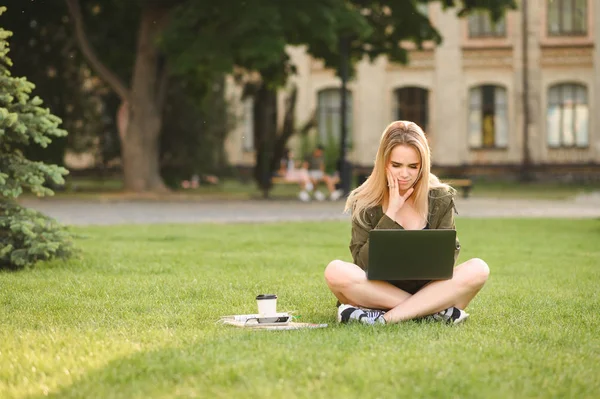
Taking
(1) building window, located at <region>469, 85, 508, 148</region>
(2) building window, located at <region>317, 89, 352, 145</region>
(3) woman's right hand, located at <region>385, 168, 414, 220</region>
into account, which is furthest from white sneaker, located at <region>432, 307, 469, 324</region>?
(2) building window, located at <region>317, 89, 352, 145</region>

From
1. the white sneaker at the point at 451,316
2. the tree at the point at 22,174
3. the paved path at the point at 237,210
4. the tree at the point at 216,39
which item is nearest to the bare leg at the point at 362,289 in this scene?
the white sneaker at the point at 451,316

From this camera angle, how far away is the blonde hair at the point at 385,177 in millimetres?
7121

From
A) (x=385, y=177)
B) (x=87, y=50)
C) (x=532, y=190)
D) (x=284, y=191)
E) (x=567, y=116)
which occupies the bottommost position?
(x=532, y=190)

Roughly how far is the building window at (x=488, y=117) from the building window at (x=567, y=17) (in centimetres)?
320

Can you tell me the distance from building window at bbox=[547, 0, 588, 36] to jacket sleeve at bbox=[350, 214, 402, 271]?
1530 inches

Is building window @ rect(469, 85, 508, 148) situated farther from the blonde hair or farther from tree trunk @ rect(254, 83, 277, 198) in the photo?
the blonde hair

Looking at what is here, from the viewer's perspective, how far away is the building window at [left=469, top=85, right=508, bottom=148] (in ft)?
148

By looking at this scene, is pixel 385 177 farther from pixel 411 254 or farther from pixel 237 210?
pixel 237 210

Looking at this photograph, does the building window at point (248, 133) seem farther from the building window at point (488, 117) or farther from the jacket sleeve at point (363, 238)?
the jacket sleeve at point (363, 238)

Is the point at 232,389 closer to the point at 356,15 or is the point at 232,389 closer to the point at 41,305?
the point at 41,305

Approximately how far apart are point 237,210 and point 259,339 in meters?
17.1

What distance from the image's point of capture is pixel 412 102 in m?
45.6

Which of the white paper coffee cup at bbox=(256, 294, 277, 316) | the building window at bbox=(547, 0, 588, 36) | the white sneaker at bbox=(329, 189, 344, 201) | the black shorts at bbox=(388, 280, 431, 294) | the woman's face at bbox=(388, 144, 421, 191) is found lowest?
the white sneaker at bbox=(329, 189, 344, 201)

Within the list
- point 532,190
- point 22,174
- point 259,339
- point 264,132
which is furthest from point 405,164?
point 532,190
